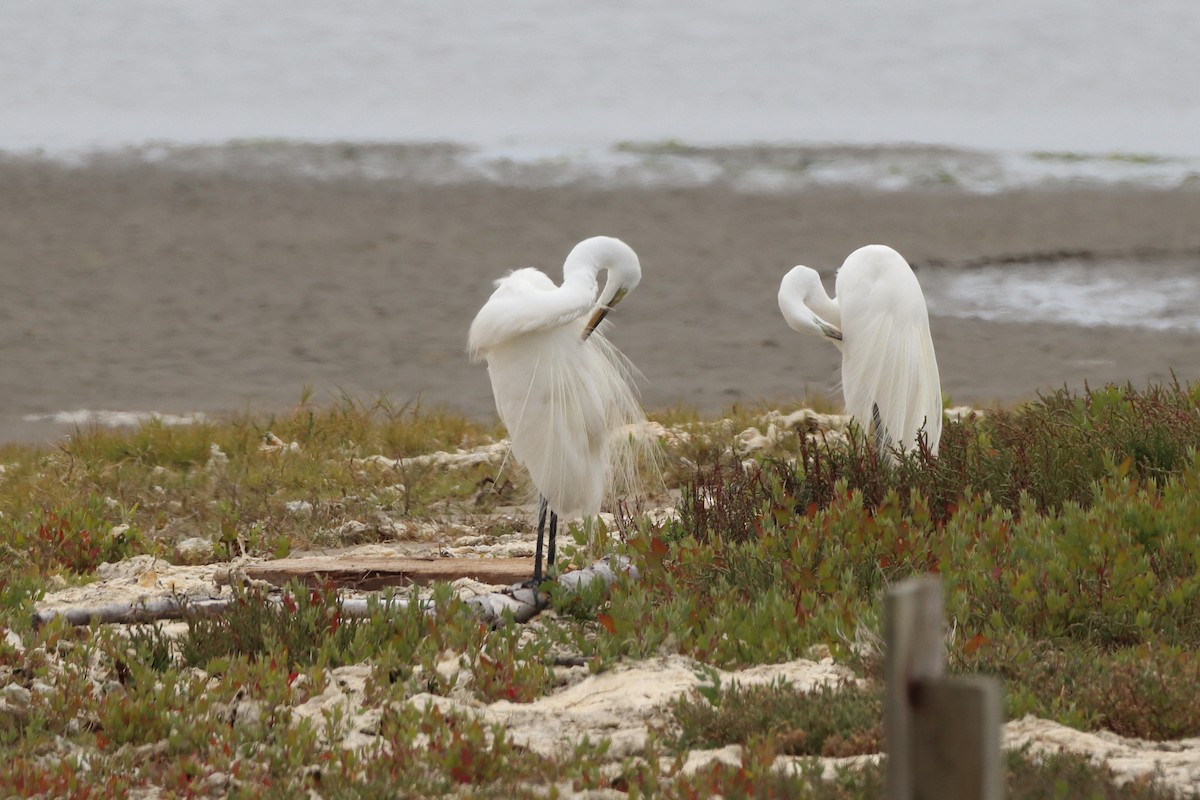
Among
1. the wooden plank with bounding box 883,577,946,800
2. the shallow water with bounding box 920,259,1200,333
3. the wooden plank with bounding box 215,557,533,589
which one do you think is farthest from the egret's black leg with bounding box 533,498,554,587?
the shallow water with bounding box 920,259,1200,333

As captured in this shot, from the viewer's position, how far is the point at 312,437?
870 cm

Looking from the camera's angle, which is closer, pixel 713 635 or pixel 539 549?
pixel 713 635

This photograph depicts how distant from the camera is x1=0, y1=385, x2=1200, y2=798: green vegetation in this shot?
12.2ft

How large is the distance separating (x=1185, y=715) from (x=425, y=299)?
1148cm

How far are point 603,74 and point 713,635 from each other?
1868 cm

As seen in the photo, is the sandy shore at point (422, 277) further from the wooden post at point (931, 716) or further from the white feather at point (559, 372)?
the wooden post at point (931, 716)

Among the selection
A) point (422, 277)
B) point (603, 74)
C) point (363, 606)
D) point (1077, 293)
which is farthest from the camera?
point (603, 74)

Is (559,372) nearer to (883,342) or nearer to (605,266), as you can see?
(605,266)

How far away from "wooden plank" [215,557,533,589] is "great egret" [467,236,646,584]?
0.27m

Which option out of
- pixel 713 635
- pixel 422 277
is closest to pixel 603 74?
pixel 422 277

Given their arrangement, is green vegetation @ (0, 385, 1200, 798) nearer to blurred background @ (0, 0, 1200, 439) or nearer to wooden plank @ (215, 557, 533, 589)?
wooden plank @ (215, 557, 533, 589)

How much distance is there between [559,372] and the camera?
5.39 metres

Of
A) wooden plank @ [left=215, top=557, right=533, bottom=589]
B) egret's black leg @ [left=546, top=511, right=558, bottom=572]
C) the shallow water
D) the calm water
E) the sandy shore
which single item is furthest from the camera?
the calm water

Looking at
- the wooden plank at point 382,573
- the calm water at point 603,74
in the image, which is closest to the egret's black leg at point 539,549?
the wooden plank at point 382,573
